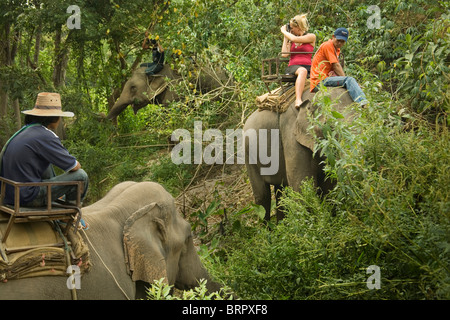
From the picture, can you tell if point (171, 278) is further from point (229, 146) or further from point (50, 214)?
point (229, 146)

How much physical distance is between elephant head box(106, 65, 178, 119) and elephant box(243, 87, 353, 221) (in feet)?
17.1

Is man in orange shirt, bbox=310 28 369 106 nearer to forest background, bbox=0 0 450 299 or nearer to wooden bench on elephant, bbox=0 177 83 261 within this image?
forest background, bbox=0 0 450 299

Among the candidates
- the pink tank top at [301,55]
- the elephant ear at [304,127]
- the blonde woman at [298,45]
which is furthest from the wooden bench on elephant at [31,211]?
the pink tank top at [301,55]

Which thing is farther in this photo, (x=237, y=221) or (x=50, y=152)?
(x=237, y=221)

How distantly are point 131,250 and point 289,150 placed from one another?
10.1ft

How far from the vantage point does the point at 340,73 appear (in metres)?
7.63

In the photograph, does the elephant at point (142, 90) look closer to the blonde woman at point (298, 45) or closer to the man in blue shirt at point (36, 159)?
the blonde woman at point (298, 45)

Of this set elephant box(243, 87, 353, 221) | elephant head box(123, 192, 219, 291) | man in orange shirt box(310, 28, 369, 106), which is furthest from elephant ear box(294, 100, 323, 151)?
elephant head box(123, 192, 219, 291)

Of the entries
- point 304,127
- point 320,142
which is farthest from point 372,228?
point 304,127

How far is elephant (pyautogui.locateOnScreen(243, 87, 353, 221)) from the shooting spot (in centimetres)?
756

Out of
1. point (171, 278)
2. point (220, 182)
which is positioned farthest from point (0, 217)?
point (220, 182)

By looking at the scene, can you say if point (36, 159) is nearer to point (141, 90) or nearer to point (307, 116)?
point (307, 116)

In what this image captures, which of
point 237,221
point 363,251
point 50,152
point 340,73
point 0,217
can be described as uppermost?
point 340,73

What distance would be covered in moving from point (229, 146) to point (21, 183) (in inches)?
247
